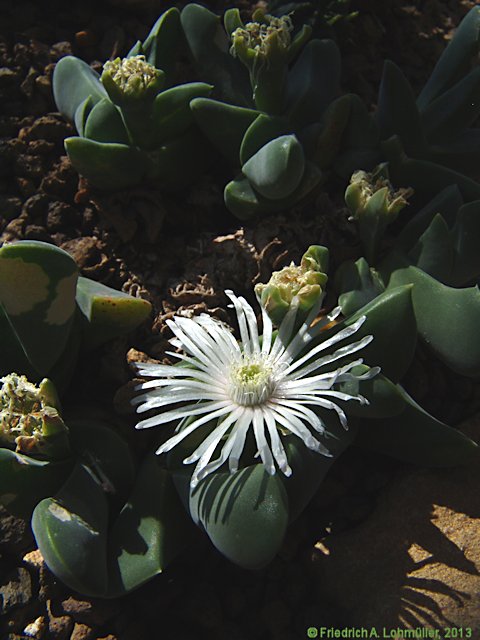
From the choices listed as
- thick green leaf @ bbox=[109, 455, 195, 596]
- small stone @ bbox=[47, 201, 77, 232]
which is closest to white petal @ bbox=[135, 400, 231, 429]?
thick green leaf @ bbox=[109, 455, 195, 596]

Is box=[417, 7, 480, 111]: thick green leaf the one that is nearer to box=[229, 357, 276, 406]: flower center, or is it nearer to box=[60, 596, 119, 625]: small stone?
box=[229, 357, 276, 406]: flower center

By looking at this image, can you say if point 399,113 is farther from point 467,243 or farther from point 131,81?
point 131,81

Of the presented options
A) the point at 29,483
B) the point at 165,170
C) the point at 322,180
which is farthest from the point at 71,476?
the point at 322,180

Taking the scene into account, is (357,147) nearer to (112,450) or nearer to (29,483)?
(112,450)

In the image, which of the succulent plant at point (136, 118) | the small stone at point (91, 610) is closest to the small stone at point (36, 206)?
the succulent plant at point (136, 118)

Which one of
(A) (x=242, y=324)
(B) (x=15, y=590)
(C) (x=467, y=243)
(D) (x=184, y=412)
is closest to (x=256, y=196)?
(A) (x=242, y=324)

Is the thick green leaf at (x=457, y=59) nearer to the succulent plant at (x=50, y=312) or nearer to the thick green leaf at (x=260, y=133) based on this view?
the thick green leaf at (x=260, y=133)
